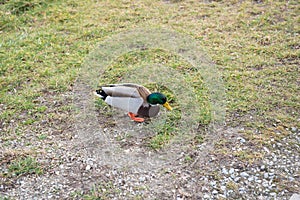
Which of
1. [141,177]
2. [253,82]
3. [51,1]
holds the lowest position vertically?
[141,177]

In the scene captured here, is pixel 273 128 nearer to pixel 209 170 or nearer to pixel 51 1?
pixel 209 170

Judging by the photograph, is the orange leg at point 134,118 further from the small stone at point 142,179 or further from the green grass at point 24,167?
the green grass at point 24,167

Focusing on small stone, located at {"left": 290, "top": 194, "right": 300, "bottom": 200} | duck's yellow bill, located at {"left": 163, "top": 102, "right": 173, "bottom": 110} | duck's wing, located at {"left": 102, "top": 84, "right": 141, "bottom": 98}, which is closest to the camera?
small stone, located at {"left": 290, "top": 194, "right": 300, "bottom": 200}

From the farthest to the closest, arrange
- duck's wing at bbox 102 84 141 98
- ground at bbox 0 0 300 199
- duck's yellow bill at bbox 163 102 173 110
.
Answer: duck's yellow bill at bbox 163 102 173 110 < duck's wing at bbox 102 84 141 98 < ground at bbox 0 0 300 199

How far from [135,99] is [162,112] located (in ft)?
1.22

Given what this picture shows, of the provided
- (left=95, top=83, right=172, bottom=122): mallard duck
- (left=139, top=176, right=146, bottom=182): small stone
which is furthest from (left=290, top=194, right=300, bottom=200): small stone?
(left=95, top=83, right=172, bottom=122): mallard duck

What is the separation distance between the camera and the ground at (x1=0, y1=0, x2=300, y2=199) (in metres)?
2.99

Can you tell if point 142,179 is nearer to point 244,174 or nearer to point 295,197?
point 244,174

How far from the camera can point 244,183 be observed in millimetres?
2939

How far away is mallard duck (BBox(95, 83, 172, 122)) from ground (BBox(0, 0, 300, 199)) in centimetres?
13

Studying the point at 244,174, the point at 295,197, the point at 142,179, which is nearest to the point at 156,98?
the point at 142,179

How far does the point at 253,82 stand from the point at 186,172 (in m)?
1.36

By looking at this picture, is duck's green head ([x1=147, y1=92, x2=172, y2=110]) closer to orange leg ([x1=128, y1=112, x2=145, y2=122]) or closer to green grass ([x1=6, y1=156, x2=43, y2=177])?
orange leg ([x1=128, y1=112, x2=145, y2=122])

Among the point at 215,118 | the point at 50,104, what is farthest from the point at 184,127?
the point at 50,104
